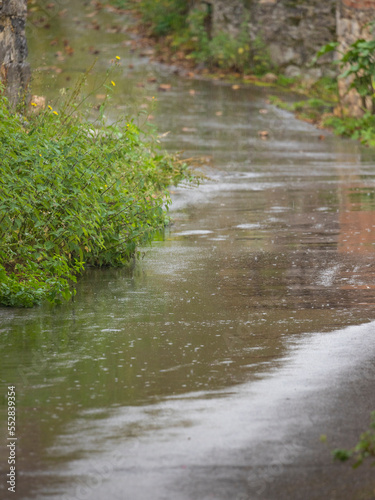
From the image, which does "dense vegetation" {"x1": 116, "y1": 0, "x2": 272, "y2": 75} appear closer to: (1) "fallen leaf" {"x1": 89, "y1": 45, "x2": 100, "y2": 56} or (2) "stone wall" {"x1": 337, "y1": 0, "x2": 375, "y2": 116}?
(1) "fallen leaf" {"x1": 89, "y1": 45, "x2": 100, "y2": 56}

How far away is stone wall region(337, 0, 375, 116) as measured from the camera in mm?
13477

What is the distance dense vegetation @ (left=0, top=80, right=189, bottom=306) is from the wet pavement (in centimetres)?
22

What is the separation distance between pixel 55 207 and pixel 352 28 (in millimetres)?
9081

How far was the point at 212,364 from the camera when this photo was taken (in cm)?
470

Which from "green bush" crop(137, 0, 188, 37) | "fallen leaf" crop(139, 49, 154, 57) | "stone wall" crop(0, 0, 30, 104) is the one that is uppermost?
"green bush" crop(137, 0, 188, 37)

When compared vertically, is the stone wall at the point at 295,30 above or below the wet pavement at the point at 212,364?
above

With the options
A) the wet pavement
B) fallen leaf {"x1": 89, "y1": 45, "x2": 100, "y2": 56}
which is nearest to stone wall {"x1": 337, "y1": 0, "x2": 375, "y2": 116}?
the wet pavement

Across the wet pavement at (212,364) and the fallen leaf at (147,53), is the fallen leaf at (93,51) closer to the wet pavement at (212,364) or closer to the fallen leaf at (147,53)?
→ the fallen leaf at (147,53)

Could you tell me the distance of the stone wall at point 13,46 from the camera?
26.0 feet

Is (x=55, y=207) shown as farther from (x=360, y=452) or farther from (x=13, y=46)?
(x=360, y=452)

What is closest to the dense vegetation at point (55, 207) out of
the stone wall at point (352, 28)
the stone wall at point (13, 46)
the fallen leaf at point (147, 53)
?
the stone wall at point (13, 46)

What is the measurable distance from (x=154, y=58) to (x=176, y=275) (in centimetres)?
1230

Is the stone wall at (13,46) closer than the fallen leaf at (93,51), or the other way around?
the stone wall at (13,46)

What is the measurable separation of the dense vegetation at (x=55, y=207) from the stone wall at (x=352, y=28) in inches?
303
